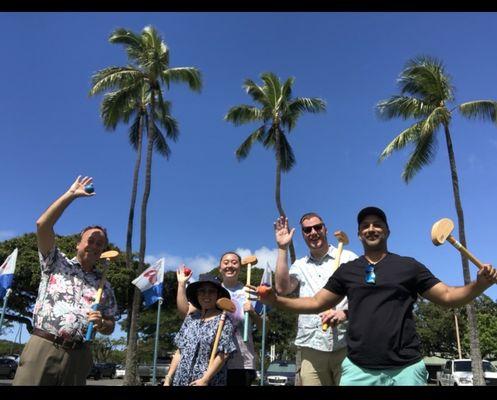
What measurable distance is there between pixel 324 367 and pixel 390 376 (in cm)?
100

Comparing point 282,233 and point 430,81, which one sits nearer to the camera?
point 282,233

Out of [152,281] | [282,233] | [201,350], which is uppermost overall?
[152,281]

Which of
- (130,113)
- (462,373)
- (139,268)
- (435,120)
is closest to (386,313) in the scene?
(435,120)

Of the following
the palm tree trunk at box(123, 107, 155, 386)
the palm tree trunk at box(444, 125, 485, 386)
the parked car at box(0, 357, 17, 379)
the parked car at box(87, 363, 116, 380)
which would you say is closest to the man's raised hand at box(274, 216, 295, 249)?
the palm tree trunk at box(444, 125, 485, 386)

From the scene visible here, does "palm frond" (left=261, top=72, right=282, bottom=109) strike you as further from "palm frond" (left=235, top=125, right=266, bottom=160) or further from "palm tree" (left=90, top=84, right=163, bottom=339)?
"palm tree" (left=90, top=84, right=163, bottom=339)

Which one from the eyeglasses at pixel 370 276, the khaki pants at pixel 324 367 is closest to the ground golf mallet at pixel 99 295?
the khaki pants at pixel 324 367

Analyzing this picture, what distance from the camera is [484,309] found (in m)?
39.3

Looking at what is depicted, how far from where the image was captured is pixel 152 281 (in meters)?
12.1

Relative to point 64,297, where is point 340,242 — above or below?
above

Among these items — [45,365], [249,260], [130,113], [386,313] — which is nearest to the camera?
[386,313]

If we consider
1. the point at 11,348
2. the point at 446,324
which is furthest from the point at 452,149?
the point at 11,348

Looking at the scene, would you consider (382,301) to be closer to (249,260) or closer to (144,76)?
(249,260)
